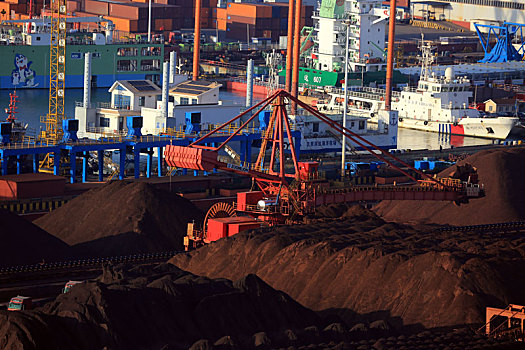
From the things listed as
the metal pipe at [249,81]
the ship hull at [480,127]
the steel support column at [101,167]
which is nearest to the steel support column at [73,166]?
the steel support column at [101,167]

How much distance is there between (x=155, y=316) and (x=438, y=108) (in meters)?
65.2

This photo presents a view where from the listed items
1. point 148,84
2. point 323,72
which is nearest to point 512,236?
point 148,84

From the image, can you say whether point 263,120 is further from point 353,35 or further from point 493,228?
point 353,35

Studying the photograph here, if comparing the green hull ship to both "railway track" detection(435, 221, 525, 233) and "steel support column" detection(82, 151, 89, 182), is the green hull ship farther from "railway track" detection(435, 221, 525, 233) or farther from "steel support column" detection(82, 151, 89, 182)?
"railway track" detection(435, 221, 525, 233)

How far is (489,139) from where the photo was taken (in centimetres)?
Result: 9994

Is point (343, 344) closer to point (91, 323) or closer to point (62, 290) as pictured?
point (91, 323)

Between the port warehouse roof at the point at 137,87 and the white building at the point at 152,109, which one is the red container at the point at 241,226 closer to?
the white building at the point at 152,109

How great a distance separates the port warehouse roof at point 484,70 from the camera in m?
121

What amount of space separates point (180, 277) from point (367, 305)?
6.00 m

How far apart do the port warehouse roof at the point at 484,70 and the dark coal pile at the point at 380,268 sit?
68.7 metres

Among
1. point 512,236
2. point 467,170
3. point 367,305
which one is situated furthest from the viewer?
point 467,170

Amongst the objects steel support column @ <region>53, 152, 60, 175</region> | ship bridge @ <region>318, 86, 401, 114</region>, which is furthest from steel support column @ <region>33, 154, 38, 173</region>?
ship bridge @ <region>318, 86, 401, 114</region>

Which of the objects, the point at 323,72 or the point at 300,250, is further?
the point at 323,72

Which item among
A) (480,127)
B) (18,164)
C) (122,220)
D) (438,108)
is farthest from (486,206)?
(438,108)
